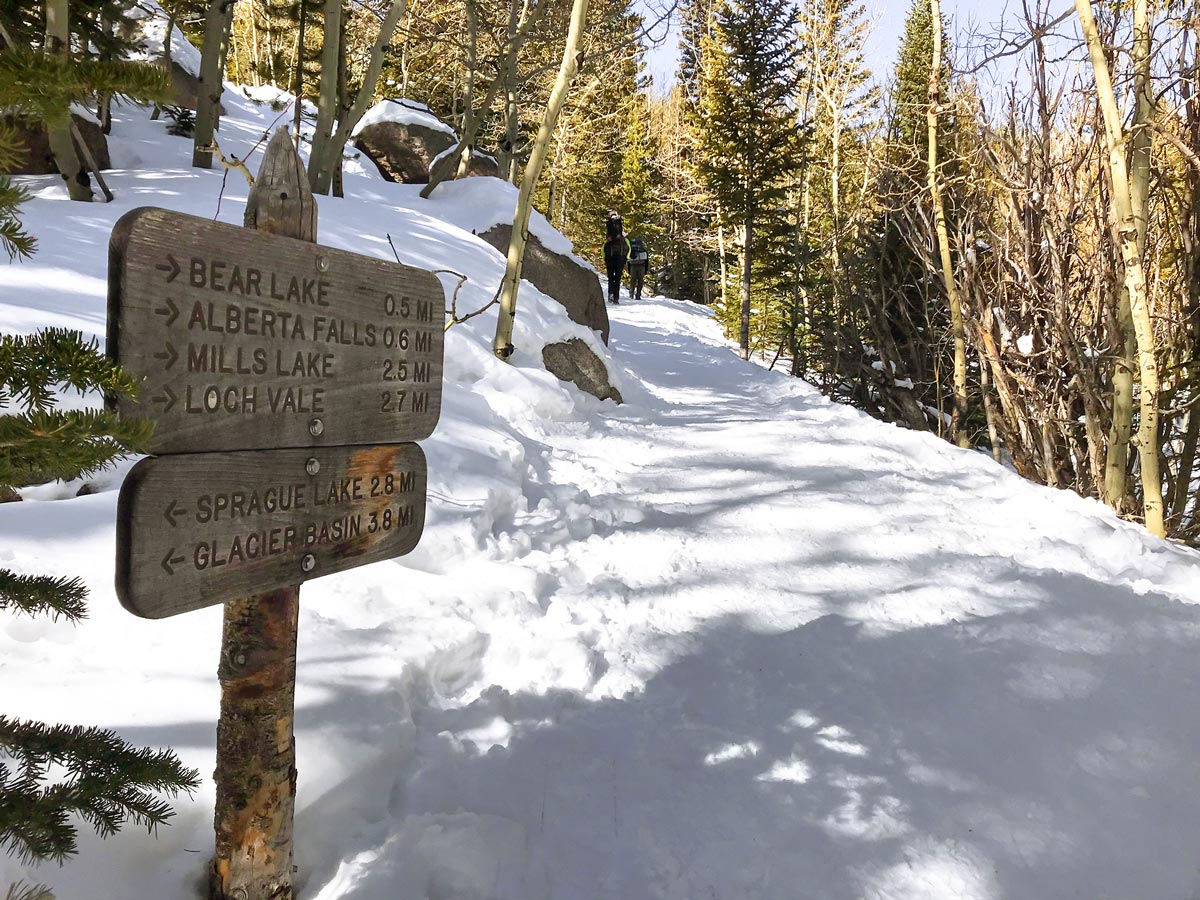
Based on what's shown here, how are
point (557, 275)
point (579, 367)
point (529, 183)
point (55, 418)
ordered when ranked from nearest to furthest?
point (55, 418) < point (529, 183) < point (579, 367) < point (557, 275)

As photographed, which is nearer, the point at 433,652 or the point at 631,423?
the point at 433,652

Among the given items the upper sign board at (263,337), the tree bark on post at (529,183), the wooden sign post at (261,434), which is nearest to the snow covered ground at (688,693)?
the wooden sign post at (261,434)

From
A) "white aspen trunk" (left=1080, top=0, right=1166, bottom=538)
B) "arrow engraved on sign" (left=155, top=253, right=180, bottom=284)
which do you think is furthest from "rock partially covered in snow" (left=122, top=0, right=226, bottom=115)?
"arrow engraved on sign" (left=155, top=253, right=180, bottom=284)

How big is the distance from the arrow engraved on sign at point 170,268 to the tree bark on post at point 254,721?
0.35 metres

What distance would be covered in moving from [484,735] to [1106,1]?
672cm

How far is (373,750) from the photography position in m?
2.26

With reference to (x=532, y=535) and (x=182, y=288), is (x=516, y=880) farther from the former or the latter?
(x=532, y=535)

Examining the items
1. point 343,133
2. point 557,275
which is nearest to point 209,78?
point 343,133

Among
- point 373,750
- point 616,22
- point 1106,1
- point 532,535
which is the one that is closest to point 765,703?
point 373,750

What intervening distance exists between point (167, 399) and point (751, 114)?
19.0 meters

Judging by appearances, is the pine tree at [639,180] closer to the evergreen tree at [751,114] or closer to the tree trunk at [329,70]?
the evergreen tree at [751,114]

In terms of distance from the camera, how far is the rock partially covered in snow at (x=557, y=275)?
10.8 m

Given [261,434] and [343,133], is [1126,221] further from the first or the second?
[343,133]

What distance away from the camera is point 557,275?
1103cm
